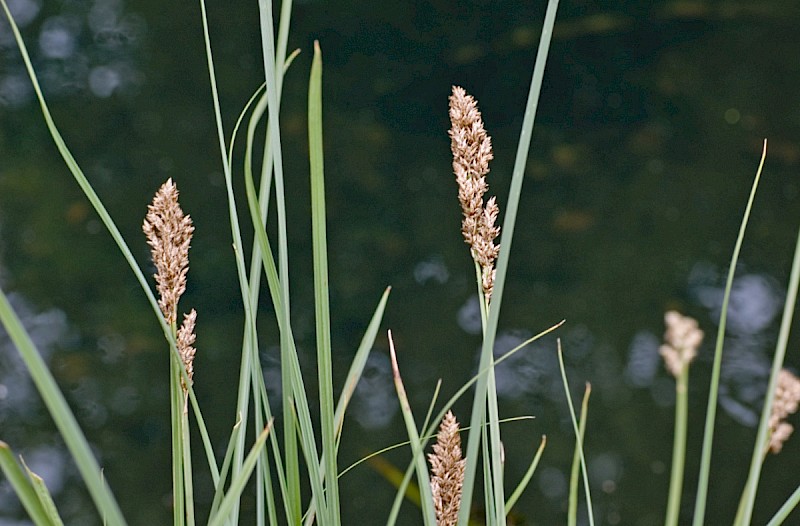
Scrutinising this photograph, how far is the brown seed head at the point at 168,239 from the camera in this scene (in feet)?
1.24

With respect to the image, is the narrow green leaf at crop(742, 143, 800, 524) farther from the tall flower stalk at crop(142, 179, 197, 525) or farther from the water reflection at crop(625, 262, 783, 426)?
the water reflection at crop(625, 262, 783, 426)

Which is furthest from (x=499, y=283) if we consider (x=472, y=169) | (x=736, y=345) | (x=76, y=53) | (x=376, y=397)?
(x=76, y=53)

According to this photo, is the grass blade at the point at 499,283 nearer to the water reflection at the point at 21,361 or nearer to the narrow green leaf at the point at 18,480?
the narrow green leaf at the point at 18,480

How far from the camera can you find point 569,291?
1460 millimetres

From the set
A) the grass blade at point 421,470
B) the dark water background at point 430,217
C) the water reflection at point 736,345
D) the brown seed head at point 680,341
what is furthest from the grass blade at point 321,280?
the water reflection at point 736,345

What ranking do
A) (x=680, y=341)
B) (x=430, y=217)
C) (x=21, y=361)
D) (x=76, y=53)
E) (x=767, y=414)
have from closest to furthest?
1. (x=680, y=341)
2. (x=767, y=414)
3. (x=21, y=361)
4. (x=430, y=217)
5. (x=76, y=53)

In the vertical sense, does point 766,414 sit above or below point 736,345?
above

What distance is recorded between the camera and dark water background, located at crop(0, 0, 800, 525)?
1315 mm

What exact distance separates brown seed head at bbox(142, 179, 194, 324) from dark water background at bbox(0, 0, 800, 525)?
0.92m

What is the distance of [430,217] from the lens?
4.99 ft

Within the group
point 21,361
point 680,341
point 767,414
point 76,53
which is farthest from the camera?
point 76,53

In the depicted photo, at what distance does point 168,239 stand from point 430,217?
1.15 meters

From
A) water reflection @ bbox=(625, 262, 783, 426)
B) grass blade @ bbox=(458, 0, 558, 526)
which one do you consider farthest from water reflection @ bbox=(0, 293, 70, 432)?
grass blade @ bbox=(458, 0, 558, 526)

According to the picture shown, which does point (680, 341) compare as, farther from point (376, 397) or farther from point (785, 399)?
point (376, 397)
